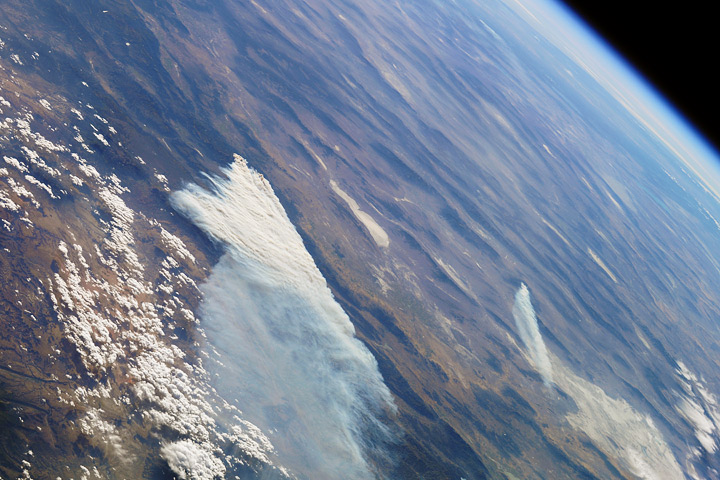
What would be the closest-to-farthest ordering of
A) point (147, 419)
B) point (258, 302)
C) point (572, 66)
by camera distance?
point (147, 419), point (258, 302), point (572, 66)

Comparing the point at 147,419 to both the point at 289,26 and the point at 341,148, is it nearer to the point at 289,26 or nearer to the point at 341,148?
the point at 341,148

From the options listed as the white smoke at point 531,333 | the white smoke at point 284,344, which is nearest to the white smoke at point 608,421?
the white smoke at point 531,333

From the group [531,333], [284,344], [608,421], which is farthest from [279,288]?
[608,421]

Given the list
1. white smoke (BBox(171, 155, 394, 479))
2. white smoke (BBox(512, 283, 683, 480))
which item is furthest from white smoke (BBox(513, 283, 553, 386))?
white smoke (BBox(171, 155, 394, 479))

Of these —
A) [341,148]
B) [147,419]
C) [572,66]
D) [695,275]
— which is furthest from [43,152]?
[572,66]

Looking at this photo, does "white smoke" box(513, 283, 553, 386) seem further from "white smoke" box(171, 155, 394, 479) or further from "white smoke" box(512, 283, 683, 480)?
"white smoke" box(171, 155, 394, 479)

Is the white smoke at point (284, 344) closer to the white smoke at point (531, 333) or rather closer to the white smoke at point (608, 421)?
the white smoke at point (531, 333)
